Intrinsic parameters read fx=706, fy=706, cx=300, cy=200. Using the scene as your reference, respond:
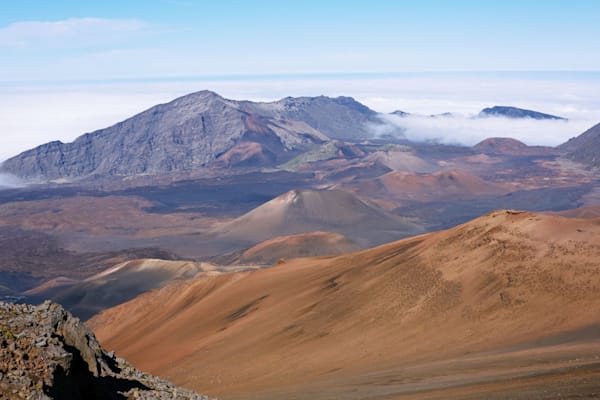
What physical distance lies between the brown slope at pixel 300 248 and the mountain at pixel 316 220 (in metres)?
22.5

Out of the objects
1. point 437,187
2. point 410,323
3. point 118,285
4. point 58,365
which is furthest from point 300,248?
point 437,187

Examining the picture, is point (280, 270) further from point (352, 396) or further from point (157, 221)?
point (157, 221)

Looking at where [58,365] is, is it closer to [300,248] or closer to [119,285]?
[119,285]

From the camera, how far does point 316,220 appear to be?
13800 cm

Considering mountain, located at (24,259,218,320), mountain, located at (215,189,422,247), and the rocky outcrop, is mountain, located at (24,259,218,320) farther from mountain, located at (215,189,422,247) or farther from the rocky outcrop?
the rocky outcrop

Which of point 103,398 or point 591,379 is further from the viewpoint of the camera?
point 591,379

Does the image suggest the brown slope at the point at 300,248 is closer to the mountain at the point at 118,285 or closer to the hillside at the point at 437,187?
the mountain at the point at 118,285

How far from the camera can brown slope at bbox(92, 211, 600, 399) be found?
23031mm

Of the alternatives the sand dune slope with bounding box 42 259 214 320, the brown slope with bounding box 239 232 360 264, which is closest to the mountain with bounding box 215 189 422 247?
the brown slope with bounding box 239 232 360 264

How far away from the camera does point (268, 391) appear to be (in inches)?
966

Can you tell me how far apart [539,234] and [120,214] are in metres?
148

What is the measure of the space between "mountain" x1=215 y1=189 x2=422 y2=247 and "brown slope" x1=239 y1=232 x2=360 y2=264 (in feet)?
73.9

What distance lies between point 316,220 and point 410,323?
10624 centimetres

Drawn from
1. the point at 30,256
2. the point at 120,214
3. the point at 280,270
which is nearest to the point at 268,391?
the point at 280,270
